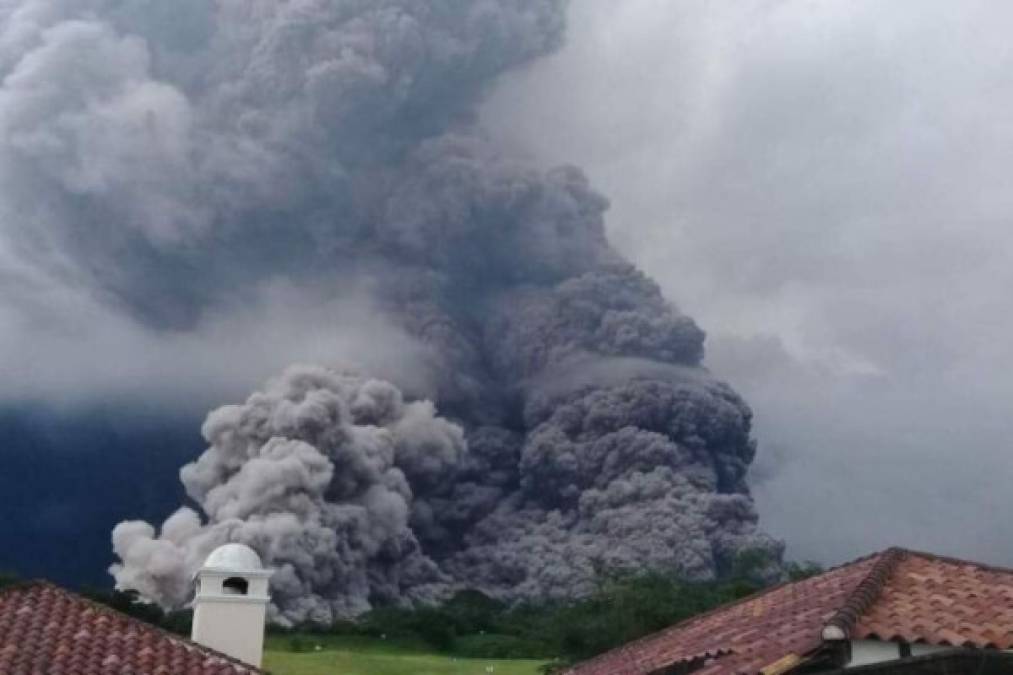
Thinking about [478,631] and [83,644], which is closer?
[83,644]

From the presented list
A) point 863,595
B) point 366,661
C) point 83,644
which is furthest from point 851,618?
point 366,661

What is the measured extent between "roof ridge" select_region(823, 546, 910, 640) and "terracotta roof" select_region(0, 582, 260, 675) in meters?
5.69

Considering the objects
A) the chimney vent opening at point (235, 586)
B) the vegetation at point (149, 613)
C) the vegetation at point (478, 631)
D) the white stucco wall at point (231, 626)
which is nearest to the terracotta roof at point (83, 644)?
the white stucco wall at point (231, 626)

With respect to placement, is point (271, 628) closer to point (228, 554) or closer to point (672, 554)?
point (672, 554)

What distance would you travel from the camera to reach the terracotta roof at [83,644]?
34.7ft

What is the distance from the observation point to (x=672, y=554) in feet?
202

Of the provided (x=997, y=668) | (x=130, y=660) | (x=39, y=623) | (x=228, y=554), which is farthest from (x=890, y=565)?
(x=228, y=554)

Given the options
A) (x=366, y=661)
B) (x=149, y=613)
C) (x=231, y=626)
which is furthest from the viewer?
(x=149, y=613)

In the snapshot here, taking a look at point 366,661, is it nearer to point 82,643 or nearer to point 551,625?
point 551,625

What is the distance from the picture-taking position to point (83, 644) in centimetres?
1106

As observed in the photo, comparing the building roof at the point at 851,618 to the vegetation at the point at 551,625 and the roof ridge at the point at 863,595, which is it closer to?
the roof ridge at the point at 863,595

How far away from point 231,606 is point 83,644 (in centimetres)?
410

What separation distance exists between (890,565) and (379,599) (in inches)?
2051

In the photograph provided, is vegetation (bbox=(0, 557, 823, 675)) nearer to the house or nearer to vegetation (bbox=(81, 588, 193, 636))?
vegetation (bbox=(81, 588, 193, 636))
